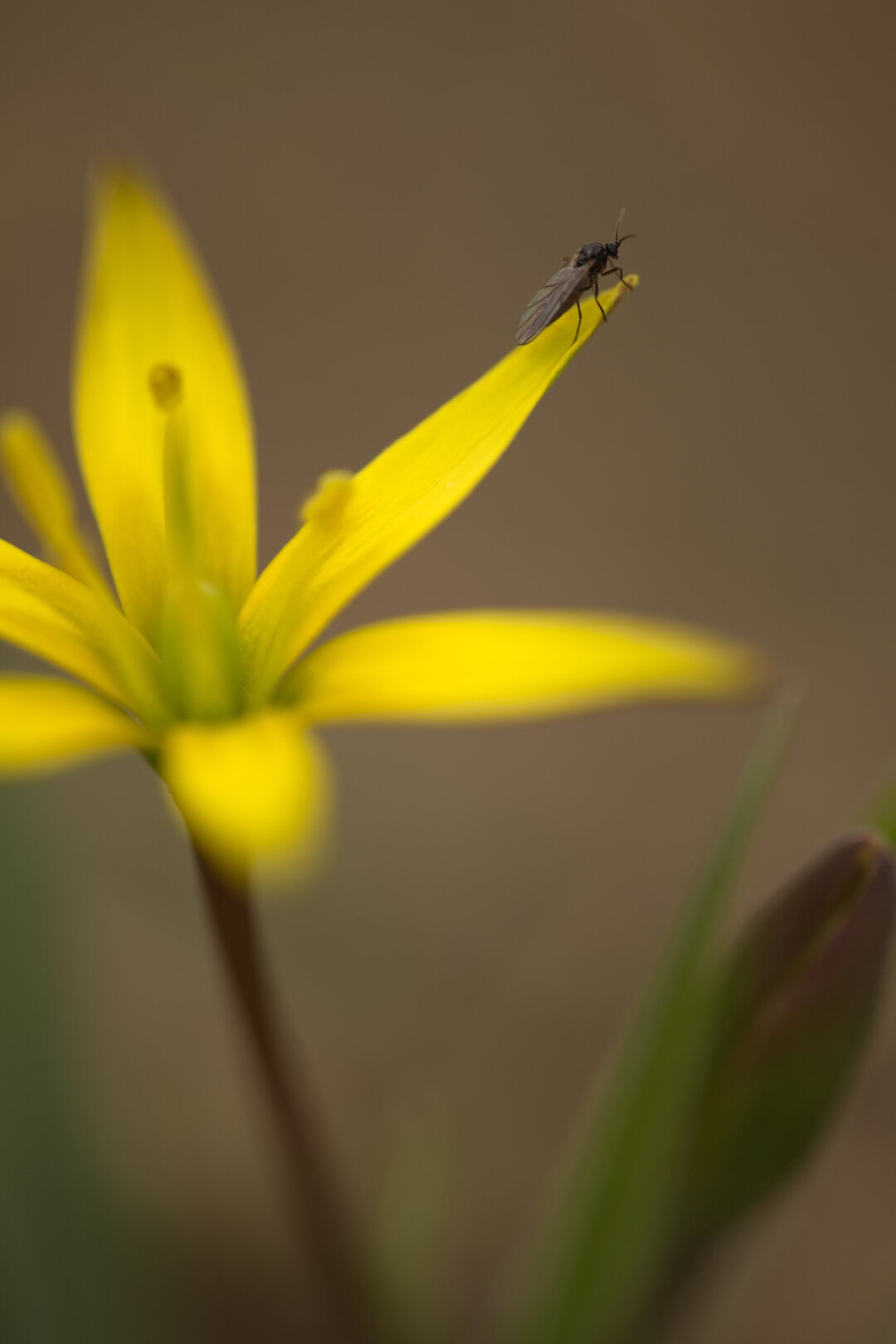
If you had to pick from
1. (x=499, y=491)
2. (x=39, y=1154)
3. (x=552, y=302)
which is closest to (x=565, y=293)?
(x=552, y=302)

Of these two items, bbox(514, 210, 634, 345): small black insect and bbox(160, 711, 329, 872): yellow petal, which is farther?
bbox(514, 210, 634, 345): small black insect

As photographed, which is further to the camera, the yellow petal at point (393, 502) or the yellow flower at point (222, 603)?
the yellow petal at point (393, 502)

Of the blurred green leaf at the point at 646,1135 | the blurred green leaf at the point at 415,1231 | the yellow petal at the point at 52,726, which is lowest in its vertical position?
the blurred green leaf at the point at 415,1231

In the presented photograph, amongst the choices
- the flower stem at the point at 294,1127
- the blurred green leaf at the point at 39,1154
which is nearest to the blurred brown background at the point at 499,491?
the blurred green leaf at the point at 39,1154

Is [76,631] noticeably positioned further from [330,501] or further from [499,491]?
[499,491]

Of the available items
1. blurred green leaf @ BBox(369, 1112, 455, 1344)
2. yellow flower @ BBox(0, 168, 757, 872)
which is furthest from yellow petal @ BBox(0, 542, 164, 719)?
blurred green leaf @ BBox(369, 1112, 455, 1344)

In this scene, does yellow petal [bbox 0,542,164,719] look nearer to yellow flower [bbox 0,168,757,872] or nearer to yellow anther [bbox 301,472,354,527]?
yellow flower [bbox 0,168,757,872]

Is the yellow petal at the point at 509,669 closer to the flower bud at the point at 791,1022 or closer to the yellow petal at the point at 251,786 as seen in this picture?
the yellow petal at the point at 251,786
